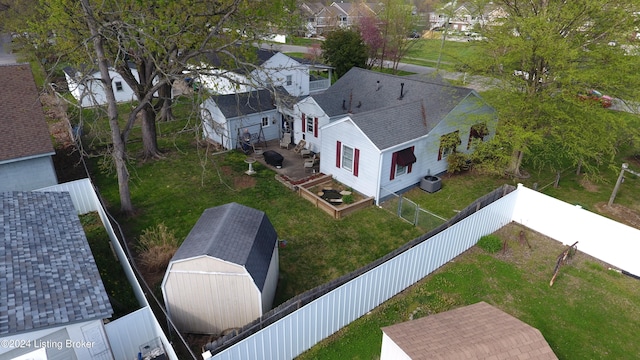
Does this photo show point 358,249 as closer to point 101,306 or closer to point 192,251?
point 192,251

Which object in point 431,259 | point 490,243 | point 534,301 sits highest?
point 431,259

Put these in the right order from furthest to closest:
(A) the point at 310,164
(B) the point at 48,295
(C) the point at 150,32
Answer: (A) the point at 310,164
(C) the point at 150,32
(B) the point at 48,295

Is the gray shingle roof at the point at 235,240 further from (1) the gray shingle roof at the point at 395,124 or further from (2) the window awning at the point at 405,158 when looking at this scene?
(2) the window awning at the point at 405,158

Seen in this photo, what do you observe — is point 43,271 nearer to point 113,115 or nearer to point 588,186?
point 113,115

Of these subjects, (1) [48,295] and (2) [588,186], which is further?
(2) [588,186]

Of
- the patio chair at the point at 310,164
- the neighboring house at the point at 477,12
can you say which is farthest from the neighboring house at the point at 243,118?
the neighboring house at the point at 477,12

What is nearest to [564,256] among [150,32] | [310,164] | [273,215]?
[273,215]
